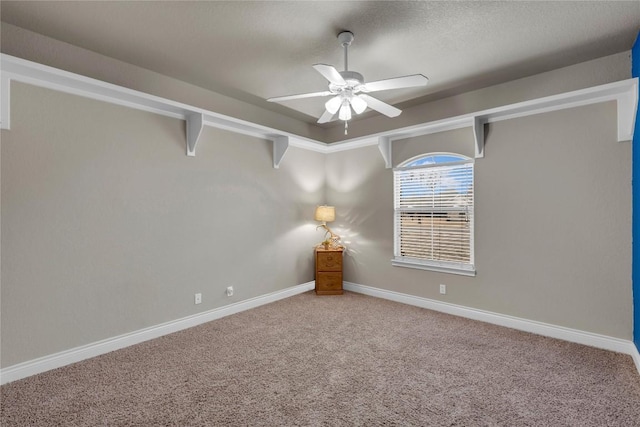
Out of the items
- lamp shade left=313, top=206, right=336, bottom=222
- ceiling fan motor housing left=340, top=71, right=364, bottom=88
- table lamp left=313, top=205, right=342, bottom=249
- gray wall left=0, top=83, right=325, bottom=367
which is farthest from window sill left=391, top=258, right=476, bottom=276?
ceiling fan motor housing left=340, top=71, right=364, bottom=88

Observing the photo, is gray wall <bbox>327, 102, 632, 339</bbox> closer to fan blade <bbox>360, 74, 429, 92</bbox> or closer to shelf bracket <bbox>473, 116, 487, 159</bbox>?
shelf bracket <bbox>473, 116, 487, 159</bbox>

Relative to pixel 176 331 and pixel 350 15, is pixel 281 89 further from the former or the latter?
pixel 176 331

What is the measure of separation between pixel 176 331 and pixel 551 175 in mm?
4202

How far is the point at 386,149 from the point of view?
430 cm

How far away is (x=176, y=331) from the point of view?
3266 mm

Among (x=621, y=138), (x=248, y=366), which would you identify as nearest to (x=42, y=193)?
(x=248, y=366)

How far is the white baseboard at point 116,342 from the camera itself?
2.34m

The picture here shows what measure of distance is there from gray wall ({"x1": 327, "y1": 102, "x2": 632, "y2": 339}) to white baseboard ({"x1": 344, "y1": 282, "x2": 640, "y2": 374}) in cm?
6

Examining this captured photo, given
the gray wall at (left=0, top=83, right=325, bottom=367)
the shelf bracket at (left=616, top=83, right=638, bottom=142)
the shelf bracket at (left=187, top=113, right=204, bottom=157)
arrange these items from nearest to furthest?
the gray wall at (left=0, top=83, right=325, bottom=367) → the shelf bracket at (left=616, top=83, right=638, bottom=142) → the shelf bracket at (left=187, top=113, right=204, bottom=157)

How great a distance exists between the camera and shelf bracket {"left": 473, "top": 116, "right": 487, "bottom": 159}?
340 cm

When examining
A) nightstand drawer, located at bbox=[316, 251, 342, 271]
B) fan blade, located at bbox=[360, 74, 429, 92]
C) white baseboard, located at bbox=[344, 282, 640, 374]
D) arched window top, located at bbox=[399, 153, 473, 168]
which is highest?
fan blade, located at bbox=[360, 74, 429, 92]

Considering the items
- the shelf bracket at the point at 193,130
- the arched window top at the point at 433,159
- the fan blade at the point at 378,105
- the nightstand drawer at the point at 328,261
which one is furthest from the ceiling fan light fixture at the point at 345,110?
the nightstand drawer at the point at 328,261

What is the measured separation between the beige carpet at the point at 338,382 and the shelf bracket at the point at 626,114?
6.32 feet

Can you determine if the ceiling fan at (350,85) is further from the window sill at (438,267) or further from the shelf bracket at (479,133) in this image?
the window sill at (438,267)
